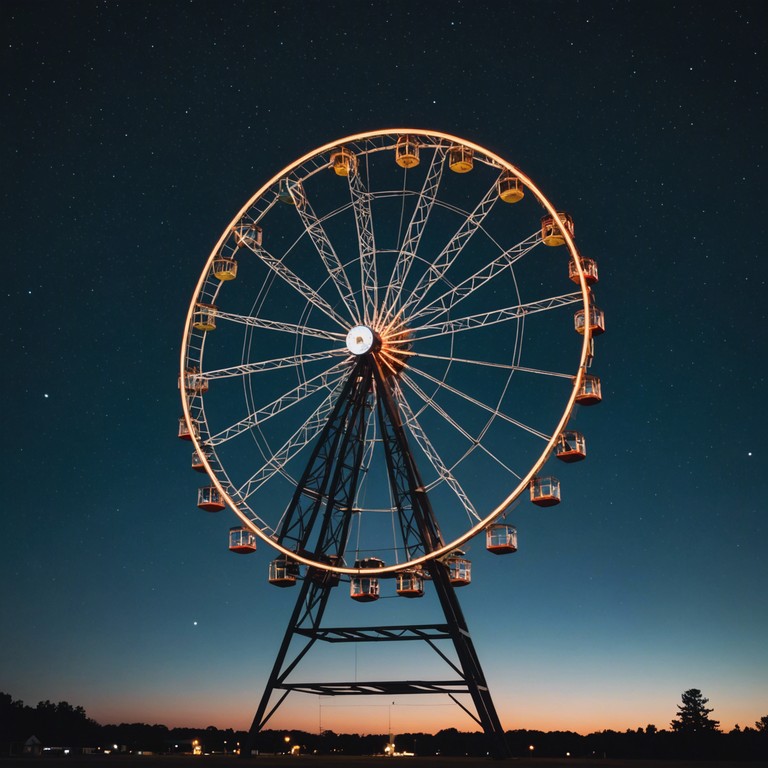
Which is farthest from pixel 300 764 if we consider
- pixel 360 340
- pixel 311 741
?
pixel 311 741

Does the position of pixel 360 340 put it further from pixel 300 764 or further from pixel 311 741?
pixel 311 741

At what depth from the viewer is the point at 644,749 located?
59.2 m

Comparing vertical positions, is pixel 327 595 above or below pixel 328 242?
below

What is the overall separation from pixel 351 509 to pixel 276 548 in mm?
3316

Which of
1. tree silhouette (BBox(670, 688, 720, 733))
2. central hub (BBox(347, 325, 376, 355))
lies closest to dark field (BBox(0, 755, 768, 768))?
central hub (BBox(347, 325, 376, 355))

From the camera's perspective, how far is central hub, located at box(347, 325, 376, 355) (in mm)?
29781

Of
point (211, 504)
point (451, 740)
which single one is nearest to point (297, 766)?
point (211, 504)

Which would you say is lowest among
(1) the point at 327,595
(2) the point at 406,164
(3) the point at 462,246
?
(1) the point at 327,595

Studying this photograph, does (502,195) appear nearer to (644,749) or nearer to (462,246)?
(462,246)

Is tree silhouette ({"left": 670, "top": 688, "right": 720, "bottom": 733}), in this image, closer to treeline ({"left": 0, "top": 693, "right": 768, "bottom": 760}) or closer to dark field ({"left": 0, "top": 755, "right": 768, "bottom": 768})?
treeline ({"left": 0, "top": 693, "right": 768, "bottom": 760})

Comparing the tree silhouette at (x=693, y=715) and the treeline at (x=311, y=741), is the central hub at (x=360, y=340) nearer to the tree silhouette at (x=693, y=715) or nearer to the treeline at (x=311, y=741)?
the treeline at (x=311, y=741)

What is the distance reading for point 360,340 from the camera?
30.0 meters

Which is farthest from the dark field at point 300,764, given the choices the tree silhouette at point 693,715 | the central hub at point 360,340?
the tree silhouette at point 693,715

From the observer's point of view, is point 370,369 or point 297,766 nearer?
point 297,766
